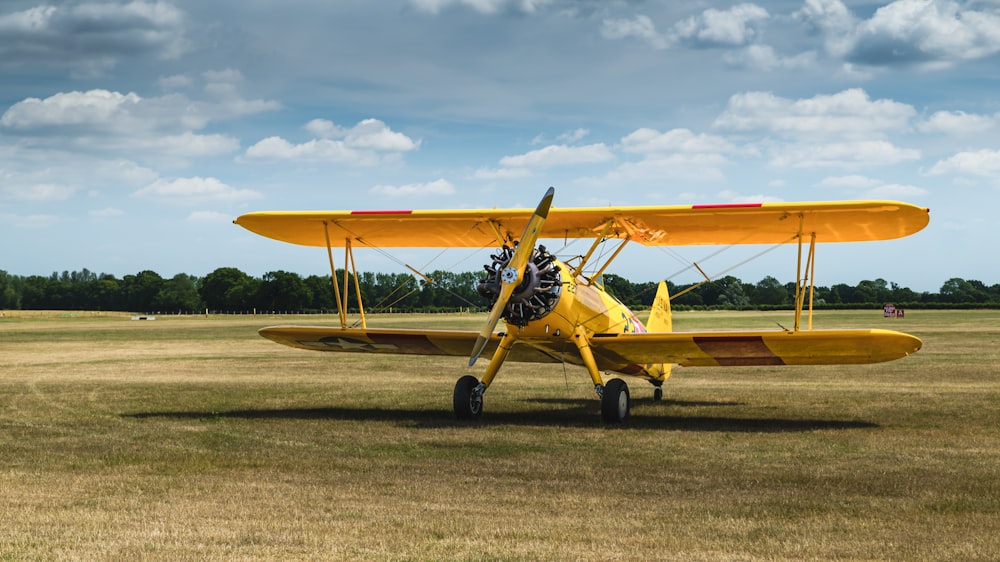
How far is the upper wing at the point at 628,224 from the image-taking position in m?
13.4

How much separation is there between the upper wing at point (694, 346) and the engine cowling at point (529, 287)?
2.17ft

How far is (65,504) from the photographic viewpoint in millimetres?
7527

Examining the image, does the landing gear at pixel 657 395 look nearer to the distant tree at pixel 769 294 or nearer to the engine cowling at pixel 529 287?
the engine cowling at pixel 529 287

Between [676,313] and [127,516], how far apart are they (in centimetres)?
7617

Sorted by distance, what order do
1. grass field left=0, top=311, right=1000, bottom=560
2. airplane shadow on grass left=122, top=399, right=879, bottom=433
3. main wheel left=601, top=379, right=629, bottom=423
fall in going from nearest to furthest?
grass field left=0, top=311, right=1000, bottom=560 → airplane shadow on grass left=122, top=399, right=879, bottom=433 → main wheel left=601, top=379, right=629, bottom=423

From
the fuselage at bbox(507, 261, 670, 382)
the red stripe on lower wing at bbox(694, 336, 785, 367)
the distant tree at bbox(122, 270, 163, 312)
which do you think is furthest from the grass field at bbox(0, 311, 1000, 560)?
the distant tree at bbox(122, 270, 163, 312)

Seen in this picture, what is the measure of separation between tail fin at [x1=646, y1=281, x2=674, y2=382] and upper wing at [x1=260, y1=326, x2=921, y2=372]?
1793mm

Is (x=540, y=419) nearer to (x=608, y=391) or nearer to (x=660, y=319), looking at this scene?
(x=608, y=391)

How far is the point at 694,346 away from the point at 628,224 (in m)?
1.99

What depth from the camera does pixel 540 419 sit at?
13711 mm

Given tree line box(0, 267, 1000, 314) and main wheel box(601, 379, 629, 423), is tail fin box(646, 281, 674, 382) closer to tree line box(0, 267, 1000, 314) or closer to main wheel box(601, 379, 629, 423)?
main wheel box(601, 379, 629, 423)

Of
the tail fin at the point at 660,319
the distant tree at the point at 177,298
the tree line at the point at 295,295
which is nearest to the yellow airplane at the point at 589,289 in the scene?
the tail fin at the point at 660,319

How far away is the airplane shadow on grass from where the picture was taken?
41.8 feet

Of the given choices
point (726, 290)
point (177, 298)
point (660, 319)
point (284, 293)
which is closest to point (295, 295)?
point (284, 293)
